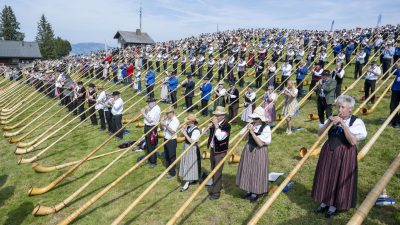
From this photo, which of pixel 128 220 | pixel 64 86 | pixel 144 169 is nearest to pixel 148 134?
pixel 144 169

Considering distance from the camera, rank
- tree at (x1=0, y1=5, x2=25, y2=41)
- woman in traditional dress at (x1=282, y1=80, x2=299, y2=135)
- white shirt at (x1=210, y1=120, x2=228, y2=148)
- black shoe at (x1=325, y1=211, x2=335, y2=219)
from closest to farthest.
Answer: black shoe at (x1=325, y1=211, x2=335, y2=219)
white shirt at (x1=210, y1=120, x2=228, y2=148)
woman in traditional dress at (x1=282, y1=80, x2=299, y2=135)
tree at (x1=0, y1=5, x2=25, y2=41)

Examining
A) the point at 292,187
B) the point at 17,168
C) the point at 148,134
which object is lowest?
the point at 17,168

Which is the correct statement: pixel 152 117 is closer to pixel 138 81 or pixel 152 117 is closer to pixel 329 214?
pixel 329 214

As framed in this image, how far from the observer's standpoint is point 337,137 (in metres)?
5.42

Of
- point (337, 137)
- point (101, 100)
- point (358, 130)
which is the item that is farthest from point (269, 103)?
point (101, 100)

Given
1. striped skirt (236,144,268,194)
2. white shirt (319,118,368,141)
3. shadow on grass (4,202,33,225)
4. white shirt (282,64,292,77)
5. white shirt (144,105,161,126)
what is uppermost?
white shirt (282,64,292,77)

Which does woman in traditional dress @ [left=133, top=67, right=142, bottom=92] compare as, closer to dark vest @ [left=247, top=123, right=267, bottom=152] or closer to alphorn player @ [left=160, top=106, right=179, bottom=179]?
alphorn player @ [left=160, top=106, right=179, bottom=179]

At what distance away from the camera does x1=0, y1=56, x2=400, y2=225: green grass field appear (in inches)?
255

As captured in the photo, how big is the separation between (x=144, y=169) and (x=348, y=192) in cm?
594

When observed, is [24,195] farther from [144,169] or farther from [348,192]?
[348,192]

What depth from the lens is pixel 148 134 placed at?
9617 mm

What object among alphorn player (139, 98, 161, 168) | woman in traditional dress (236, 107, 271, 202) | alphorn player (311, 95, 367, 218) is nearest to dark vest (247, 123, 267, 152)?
woman in traditional dress (236, 107, 271, 202)

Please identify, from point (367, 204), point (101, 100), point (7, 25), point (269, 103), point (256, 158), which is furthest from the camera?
point (7, 25)

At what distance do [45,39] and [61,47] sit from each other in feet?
29.8
